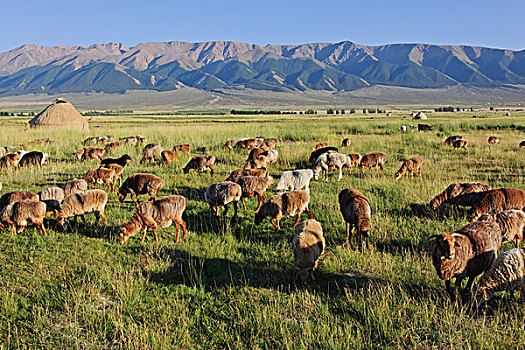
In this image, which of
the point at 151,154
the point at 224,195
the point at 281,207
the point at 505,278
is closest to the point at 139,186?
the point at 224,195

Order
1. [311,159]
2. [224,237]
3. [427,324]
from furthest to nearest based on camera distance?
1. [311,159]
2. [224,237]
3. [427,324]

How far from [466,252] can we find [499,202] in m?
3.88

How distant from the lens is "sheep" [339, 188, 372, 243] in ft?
24.3

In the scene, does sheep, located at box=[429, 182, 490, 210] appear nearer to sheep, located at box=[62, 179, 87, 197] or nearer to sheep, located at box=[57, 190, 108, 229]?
sheep, located at box=[57, 190, 108, 229]

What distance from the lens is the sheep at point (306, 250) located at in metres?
5.96

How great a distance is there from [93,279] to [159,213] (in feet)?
7.43

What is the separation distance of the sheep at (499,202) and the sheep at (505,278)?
3.61 metres

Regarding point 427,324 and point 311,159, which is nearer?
point 427,324

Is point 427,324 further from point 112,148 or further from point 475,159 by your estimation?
point 112,148

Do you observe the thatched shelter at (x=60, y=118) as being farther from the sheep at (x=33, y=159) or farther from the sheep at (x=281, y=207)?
the sheep at (x=281, y=207)

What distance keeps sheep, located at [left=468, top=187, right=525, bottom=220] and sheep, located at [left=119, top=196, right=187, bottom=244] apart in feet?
23.6

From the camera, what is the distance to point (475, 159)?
715 inches

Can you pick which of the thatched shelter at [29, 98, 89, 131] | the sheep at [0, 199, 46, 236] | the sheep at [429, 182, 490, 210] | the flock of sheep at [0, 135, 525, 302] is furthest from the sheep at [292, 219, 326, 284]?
the thatched shelter at [29, 98, 89, 131]

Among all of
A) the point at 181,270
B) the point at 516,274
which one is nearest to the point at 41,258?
the point at 181,270
